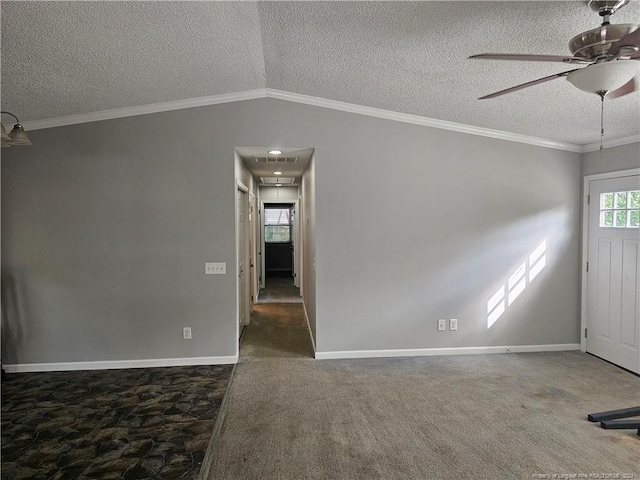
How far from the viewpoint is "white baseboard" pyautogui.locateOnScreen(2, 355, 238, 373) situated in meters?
3.91

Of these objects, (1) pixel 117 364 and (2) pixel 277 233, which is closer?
(1) pixel 117 364

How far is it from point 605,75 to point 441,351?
3.32 meters

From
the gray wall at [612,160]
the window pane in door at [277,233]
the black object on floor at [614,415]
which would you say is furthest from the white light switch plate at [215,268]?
the window pane in door at [277,233]

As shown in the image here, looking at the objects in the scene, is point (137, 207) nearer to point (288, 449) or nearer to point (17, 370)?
point (17, 370)

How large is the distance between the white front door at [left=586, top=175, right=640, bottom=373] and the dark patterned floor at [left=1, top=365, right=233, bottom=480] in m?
4.08

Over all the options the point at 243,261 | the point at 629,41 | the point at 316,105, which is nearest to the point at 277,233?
the point at 243,261

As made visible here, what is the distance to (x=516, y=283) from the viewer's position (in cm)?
Answer: 441

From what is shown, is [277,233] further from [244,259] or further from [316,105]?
[316,105]

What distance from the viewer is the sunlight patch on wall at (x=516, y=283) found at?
172 inches

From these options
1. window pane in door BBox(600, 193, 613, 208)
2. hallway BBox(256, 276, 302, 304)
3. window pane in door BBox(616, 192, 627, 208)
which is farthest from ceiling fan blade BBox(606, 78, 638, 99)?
hallway BBox(256, 276, 302, 304)

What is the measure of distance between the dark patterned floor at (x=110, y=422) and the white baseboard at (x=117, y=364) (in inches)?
3.0

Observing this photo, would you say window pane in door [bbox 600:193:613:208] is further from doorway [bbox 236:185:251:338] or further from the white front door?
doorway [bbox 236:185:251:338]

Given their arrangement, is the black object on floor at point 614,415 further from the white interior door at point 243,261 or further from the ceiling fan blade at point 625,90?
the white interior door at point 243,261

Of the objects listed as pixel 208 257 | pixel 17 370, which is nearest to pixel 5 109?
pixel 208 257
